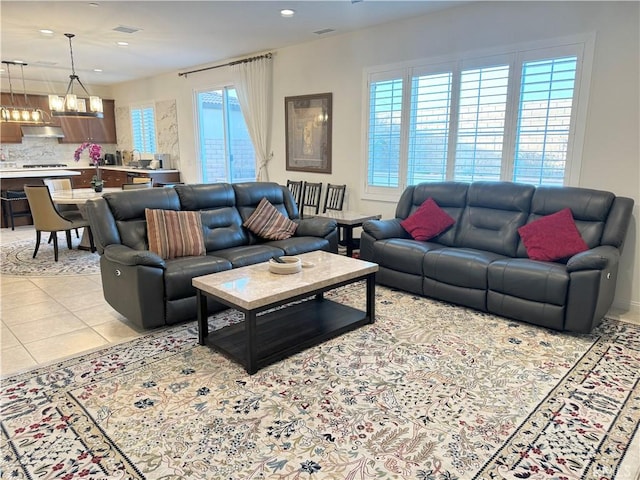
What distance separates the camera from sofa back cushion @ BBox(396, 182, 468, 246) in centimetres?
444

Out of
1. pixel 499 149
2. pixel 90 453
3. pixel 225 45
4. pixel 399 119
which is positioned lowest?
pixel 90 453

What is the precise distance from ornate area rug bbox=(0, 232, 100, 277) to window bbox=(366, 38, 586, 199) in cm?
367

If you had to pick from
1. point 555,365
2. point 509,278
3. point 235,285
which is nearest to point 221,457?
point 235,285

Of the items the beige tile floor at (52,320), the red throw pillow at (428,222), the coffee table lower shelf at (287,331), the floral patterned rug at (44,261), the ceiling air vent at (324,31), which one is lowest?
the beige tile floor at (52,320)

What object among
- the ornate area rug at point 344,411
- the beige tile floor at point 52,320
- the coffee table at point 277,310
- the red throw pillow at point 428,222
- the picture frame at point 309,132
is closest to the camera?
the ornate area rug at point 344,411

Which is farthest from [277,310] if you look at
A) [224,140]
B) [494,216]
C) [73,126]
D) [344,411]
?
[73,126]

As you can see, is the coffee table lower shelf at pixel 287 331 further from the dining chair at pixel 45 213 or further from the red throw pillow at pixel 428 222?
the dining chair at pixel 45 213

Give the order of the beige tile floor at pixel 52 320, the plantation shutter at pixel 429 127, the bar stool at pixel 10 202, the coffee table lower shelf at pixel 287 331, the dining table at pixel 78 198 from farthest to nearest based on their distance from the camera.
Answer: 1. the bar stool at pixel 10 202
2. the dining table at pixel 78 198
3. the plantation shutter at pixel 429 127
4. the beige tile floor at pixel 52 320
5. the coffee table lower shelf at pixel 287 331

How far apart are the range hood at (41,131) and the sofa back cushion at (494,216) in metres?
8.94

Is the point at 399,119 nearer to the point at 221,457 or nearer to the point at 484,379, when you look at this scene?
the point at 484,379

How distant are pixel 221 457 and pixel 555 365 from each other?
2187 millimetres

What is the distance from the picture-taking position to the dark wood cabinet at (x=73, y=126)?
346 inches

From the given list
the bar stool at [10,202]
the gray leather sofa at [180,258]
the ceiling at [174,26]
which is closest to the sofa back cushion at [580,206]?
the gray leather sofa at [180,258]

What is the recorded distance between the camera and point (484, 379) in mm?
2641
